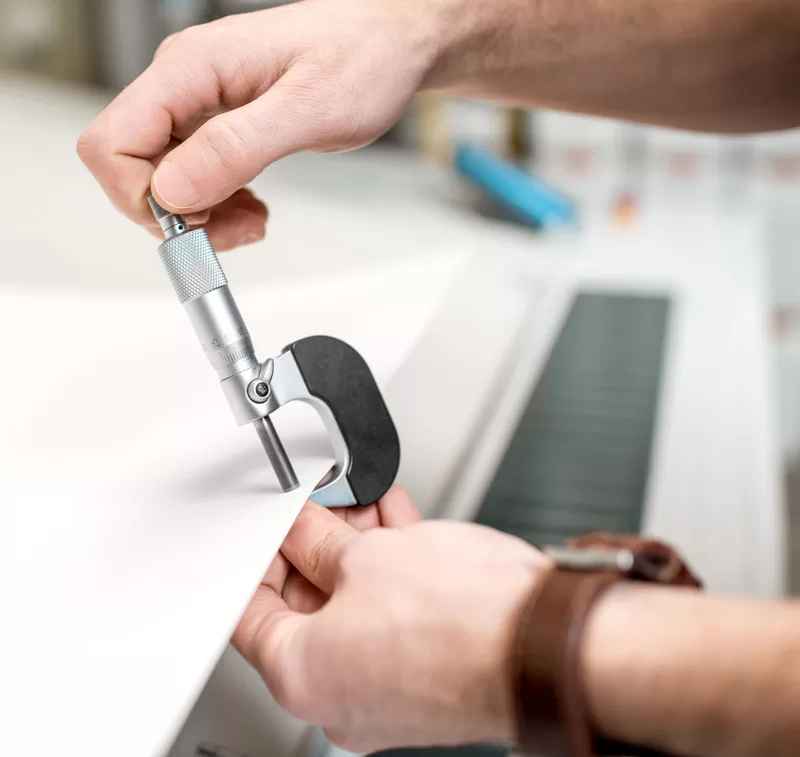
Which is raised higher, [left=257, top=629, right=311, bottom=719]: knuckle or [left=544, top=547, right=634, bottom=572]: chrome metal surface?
[left=544, top=547, right=634, bottom=572]: chrome metal surface

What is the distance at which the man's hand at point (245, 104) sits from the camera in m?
0.61

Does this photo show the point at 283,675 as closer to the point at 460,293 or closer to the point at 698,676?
the point at 698,676

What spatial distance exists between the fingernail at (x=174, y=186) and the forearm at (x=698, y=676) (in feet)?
1.21

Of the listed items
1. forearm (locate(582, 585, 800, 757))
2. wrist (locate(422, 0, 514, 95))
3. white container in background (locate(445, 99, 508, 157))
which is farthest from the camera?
white container in background (locate(445, 99, 508, 157))

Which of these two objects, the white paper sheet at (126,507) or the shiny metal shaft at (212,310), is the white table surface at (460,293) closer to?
the white paper sheet at (126,507)

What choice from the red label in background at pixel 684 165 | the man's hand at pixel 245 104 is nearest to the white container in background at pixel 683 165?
the red label in background at pixel 684 165

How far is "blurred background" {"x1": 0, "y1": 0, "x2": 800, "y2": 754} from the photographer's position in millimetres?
919

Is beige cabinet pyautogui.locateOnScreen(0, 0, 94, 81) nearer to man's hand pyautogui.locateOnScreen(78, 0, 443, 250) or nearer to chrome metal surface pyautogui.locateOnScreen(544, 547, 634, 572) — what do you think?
man's hand pyautogui.locateOnScreen(78, 0, 443, 250)

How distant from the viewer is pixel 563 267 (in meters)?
1.44

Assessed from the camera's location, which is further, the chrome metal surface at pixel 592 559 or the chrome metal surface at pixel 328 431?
the chrome metal surface at pixel 328 431

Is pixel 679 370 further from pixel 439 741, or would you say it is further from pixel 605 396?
pixel 439 741

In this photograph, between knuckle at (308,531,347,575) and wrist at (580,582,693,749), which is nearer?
wrist at (580,582,693,749)

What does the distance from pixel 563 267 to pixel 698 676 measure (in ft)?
3.49

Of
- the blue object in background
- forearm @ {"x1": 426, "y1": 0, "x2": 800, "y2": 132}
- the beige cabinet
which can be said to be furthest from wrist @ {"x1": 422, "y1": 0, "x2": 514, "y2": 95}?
the beige cabinet
